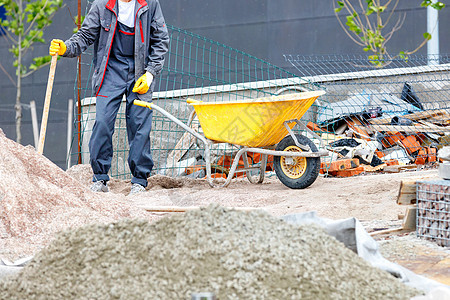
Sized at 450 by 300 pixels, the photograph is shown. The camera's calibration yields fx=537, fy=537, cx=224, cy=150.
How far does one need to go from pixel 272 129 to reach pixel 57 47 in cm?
167

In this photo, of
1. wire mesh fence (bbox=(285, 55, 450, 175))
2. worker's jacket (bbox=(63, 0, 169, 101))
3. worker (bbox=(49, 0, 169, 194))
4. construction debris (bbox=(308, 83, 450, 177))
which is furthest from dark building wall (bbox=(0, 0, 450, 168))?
worker (bbox=(49, 0, 169, 194))

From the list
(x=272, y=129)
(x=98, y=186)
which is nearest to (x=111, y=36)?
(x=98, y=186)

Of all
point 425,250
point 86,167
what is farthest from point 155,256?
point 86,167

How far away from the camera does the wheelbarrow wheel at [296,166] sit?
3883mm

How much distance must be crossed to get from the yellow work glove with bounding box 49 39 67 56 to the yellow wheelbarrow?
69 cm

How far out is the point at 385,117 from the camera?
5.55 m

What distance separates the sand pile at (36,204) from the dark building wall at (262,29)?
5.01 m

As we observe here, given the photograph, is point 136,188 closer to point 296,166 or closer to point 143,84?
point 143,84

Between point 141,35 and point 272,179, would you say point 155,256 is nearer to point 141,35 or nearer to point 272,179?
point 141,35

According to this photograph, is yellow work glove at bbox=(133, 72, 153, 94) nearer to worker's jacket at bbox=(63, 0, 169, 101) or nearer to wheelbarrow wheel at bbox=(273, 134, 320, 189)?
worker's jacket at bbox=(63, 0, 169, 101)

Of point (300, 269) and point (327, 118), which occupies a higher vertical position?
point (327, 118)

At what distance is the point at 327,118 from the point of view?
5789mm

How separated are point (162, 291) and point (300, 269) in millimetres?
364

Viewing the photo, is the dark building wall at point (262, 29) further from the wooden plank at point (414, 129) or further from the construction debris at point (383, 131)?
the wooden plank at point (414, 129)
